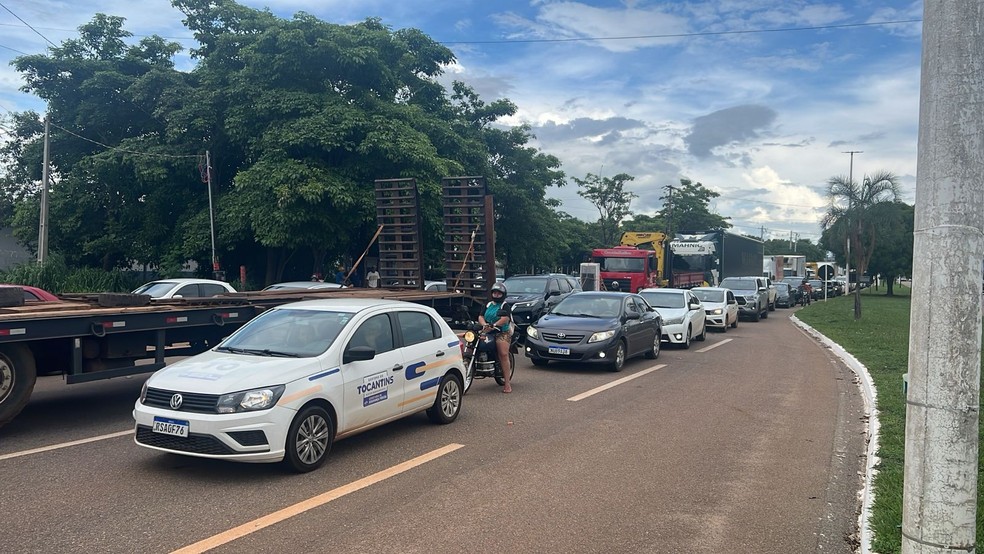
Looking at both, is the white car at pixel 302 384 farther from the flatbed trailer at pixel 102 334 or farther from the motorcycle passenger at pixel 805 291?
the motorcycle passenger at pixel 805 291

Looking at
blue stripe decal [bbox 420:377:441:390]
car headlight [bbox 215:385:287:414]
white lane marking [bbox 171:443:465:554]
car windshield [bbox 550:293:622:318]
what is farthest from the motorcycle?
car headlight [bbox 215:385:287:414]

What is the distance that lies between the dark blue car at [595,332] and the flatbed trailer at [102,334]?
518cm

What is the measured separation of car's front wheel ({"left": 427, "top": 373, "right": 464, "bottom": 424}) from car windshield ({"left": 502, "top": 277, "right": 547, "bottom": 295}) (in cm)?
1096

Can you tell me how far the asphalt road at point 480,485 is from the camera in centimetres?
496

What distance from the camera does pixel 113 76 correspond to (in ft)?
93.6

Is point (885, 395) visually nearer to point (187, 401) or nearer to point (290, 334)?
point (290, 334)

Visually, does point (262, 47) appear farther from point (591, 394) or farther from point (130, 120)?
point (591, 394)

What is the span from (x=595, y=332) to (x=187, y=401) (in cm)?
841

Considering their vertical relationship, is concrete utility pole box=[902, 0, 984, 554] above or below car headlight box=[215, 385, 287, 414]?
above

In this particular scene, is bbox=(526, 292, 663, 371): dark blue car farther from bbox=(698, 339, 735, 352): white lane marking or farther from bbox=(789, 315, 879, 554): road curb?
bbox=(789, 315, 879, 554): road curb

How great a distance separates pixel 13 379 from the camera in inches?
298

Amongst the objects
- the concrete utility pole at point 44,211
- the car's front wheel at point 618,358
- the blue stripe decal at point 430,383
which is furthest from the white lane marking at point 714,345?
the concrete utility pole at point 44,211

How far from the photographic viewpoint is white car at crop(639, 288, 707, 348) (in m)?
17.9

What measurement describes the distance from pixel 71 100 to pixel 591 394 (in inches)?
1102
